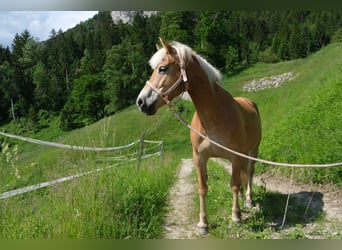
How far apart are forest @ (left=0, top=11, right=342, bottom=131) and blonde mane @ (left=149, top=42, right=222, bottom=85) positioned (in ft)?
1.40

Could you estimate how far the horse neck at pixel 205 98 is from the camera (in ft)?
9.91

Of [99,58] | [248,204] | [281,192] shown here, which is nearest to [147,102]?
[248,204]

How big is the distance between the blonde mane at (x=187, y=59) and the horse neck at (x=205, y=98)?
0.16 feet

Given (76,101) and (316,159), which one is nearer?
(316,159)

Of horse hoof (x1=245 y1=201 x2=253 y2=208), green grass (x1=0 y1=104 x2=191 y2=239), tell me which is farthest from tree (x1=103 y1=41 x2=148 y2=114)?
horse hoof (x1=245 y1=201 x2=253 y2=208)

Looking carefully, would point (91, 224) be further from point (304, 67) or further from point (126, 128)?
point (304, 67)

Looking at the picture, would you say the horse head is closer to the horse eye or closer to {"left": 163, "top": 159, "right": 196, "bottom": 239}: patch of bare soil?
the horse eye

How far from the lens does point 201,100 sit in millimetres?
3068

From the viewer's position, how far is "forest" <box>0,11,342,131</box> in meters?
4.20

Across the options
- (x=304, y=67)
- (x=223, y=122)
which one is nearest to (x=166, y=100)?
(x=223, y=122)

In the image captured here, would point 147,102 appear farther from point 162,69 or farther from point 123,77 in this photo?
point 123,77

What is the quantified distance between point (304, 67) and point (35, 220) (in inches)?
397
